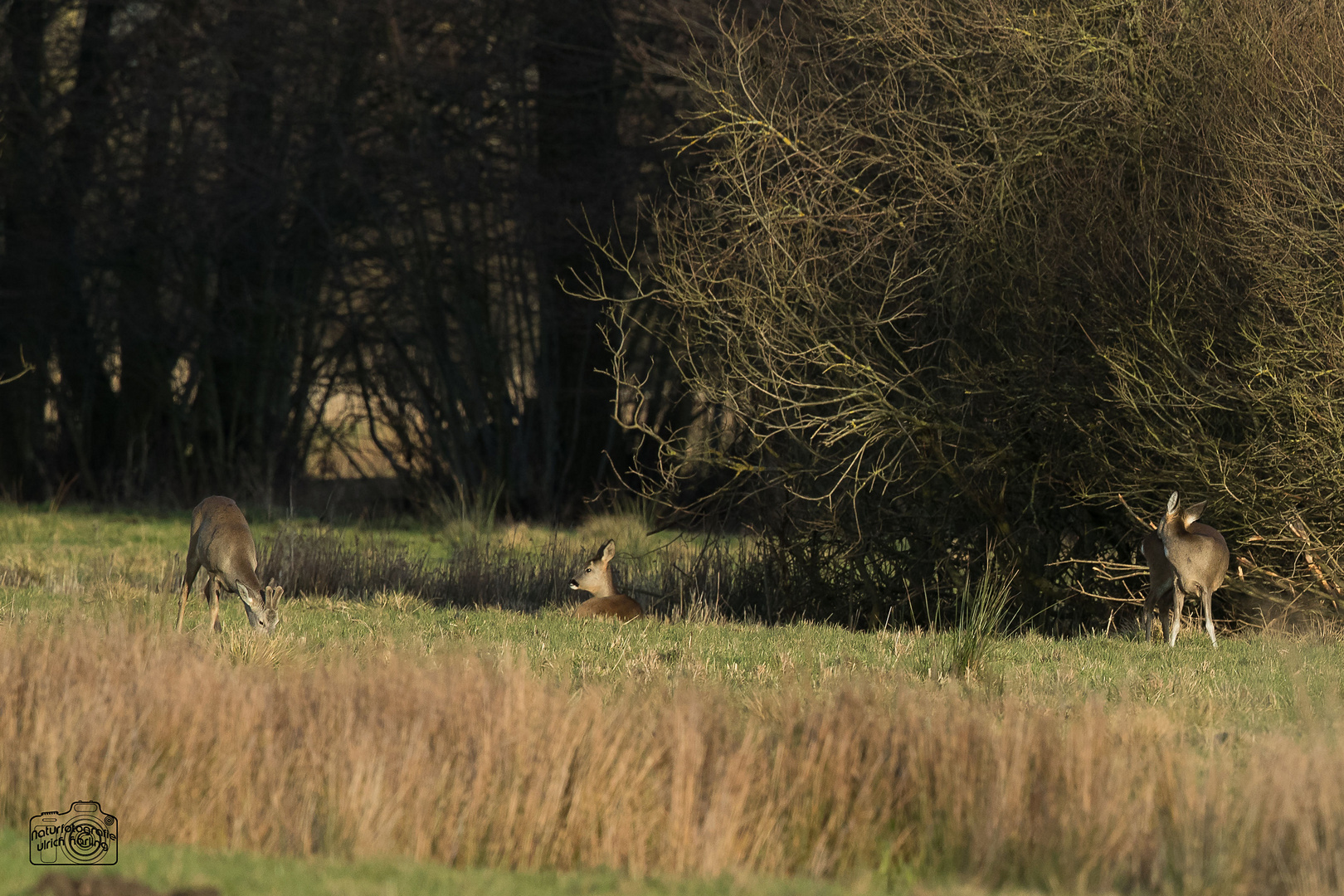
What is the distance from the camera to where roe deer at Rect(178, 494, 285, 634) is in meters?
10.4

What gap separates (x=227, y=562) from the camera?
10719mm

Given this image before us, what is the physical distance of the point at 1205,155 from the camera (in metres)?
11.4

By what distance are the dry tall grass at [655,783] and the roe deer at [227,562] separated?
360 cm

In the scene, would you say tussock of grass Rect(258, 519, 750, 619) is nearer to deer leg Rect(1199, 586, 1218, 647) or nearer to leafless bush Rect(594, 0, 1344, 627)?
leafless bush Rect(594, 0, 1344, 627)

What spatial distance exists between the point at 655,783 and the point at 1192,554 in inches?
228

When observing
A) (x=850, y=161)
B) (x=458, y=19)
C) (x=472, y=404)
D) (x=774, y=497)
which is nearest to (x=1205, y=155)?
(x=850, y=161)

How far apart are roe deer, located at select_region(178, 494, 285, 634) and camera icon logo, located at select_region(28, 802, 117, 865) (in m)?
4.46

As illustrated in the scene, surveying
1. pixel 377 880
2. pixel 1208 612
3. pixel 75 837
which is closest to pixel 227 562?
pixel 75 837

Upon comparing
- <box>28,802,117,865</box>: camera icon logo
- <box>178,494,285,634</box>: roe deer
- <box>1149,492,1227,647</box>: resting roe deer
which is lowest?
<box>28,802,117,865</box>: camera icon logo

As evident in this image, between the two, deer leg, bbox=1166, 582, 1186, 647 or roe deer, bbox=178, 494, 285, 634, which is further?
deer leg, bbox=1166, 582, 1186, 647

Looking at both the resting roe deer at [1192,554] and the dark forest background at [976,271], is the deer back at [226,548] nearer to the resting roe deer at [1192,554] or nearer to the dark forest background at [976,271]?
the dark forest background at [976,271]

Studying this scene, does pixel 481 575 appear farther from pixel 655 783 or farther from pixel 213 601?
pixel 655 783

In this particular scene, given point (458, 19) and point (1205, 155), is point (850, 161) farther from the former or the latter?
point (458, 19)

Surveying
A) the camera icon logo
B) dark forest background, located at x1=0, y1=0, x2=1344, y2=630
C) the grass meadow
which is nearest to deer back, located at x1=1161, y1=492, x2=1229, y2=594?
dark forest background, located at x1=0, y1=0, x2=1344, y2=630
